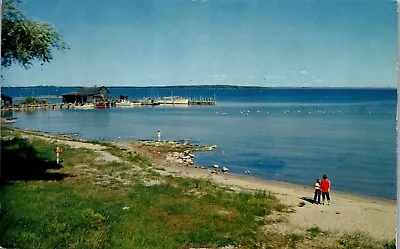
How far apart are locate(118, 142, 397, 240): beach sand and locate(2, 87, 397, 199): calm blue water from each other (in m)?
0.14

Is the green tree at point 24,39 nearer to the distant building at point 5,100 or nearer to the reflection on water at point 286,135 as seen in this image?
the distant building at point 5,100

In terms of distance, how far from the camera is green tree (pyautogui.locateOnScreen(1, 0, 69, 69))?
4496 millimetres

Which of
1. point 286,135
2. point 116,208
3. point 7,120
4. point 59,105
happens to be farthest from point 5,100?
point 286,135

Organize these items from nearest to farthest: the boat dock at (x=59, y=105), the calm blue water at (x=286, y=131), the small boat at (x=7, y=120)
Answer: the calm blue water at (x=286, y=131) < the small boat at (x=7, y=120) < the boat dock at (x=59, y=105)

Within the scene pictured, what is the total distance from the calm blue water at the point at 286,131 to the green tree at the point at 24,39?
31cm

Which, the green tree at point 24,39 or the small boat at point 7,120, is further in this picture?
the small boat at point 7,120

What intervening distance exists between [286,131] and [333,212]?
106 cm

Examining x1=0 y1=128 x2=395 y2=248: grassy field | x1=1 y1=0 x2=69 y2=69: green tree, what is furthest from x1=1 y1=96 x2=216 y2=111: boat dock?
x1=1 y1=0 x2=69 y2=69: green tree

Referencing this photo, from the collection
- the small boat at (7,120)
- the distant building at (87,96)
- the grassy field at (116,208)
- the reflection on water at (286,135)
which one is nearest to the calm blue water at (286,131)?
the reflection on water at (286,135)

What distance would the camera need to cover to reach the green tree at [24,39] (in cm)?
450

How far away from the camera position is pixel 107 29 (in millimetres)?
4402

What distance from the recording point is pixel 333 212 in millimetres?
4203

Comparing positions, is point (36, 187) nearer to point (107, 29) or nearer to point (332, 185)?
point (107, 29)

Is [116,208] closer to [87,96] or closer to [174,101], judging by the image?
[87,96]
